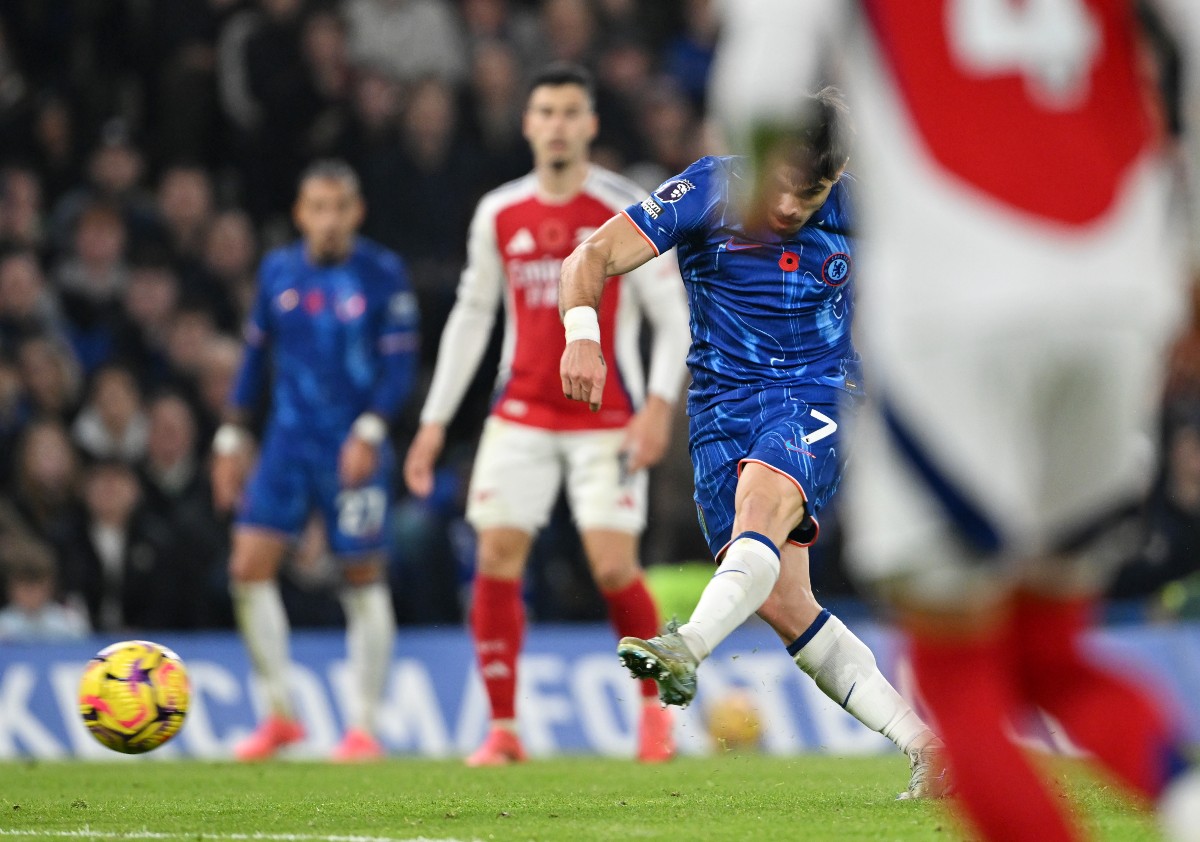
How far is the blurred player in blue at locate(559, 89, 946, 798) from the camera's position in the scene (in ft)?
18.2

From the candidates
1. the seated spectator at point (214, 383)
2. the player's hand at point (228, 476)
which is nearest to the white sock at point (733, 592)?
the player's hand at point (228, 476)

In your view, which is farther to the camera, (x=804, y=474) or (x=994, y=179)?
(x=804, y=474)

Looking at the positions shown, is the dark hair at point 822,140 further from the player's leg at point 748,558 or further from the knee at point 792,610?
the knee at point 792,610

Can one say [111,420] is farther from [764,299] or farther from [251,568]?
[764,299]

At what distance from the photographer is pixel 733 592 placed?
5.16m

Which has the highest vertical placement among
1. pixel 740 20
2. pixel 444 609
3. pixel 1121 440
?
pixel 740 20

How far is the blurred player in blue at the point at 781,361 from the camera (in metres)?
5.54

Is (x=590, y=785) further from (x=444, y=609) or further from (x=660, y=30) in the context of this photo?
(x=660, y=30)

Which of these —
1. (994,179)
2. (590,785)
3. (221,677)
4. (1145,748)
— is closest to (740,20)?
(994,179)

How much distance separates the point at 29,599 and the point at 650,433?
15.2 ft

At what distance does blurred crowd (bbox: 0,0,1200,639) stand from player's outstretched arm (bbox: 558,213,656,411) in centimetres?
615

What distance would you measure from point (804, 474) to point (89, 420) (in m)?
7.72

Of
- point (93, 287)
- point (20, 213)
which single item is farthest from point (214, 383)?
point (20, 213)

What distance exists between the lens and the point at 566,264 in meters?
5.42
